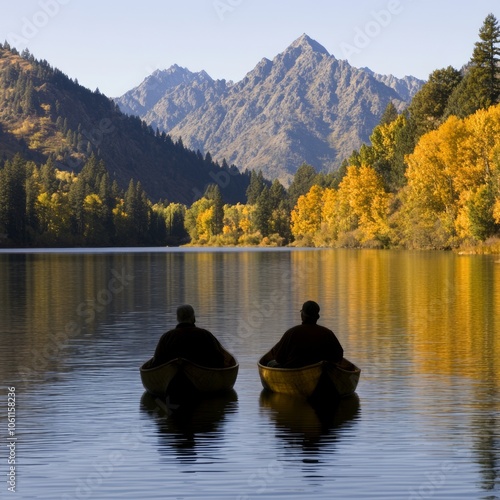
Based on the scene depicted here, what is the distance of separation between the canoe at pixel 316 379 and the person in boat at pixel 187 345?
1535 mm

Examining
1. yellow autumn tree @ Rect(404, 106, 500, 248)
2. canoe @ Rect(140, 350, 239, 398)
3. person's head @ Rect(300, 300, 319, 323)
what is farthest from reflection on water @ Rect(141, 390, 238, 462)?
yellow autumn tree @ Rect(404, 106, 500, 248)

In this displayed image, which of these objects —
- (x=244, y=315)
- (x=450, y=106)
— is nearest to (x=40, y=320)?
(x=244, y=315)

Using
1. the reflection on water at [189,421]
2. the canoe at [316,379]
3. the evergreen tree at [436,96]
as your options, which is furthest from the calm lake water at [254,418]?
the evergreen tree at [436,96]

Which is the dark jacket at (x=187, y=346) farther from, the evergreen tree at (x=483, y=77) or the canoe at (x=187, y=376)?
the evergreen tree at (x=483, y=77)

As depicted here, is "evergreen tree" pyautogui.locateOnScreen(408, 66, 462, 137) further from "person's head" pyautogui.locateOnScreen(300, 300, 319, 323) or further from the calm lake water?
"person's head" pyautogui.locateOnScreen(300, 300, 319, 323)

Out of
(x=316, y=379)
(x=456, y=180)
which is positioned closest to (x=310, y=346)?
(x=316, y=379)

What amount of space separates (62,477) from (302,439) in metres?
5.33

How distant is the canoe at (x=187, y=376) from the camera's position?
2398cm

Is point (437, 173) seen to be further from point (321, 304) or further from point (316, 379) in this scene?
point (316, 379)

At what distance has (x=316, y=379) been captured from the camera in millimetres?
23641

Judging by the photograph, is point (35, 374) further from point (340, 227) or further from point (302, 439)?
point (340, 227)

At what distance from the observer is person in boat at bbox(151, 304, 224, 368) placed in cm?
2409

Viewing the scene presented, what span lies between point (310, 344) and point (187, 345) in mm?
3141

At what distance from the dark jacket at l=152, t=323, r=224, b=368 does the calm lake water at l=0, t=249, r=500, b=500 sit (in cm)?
117
